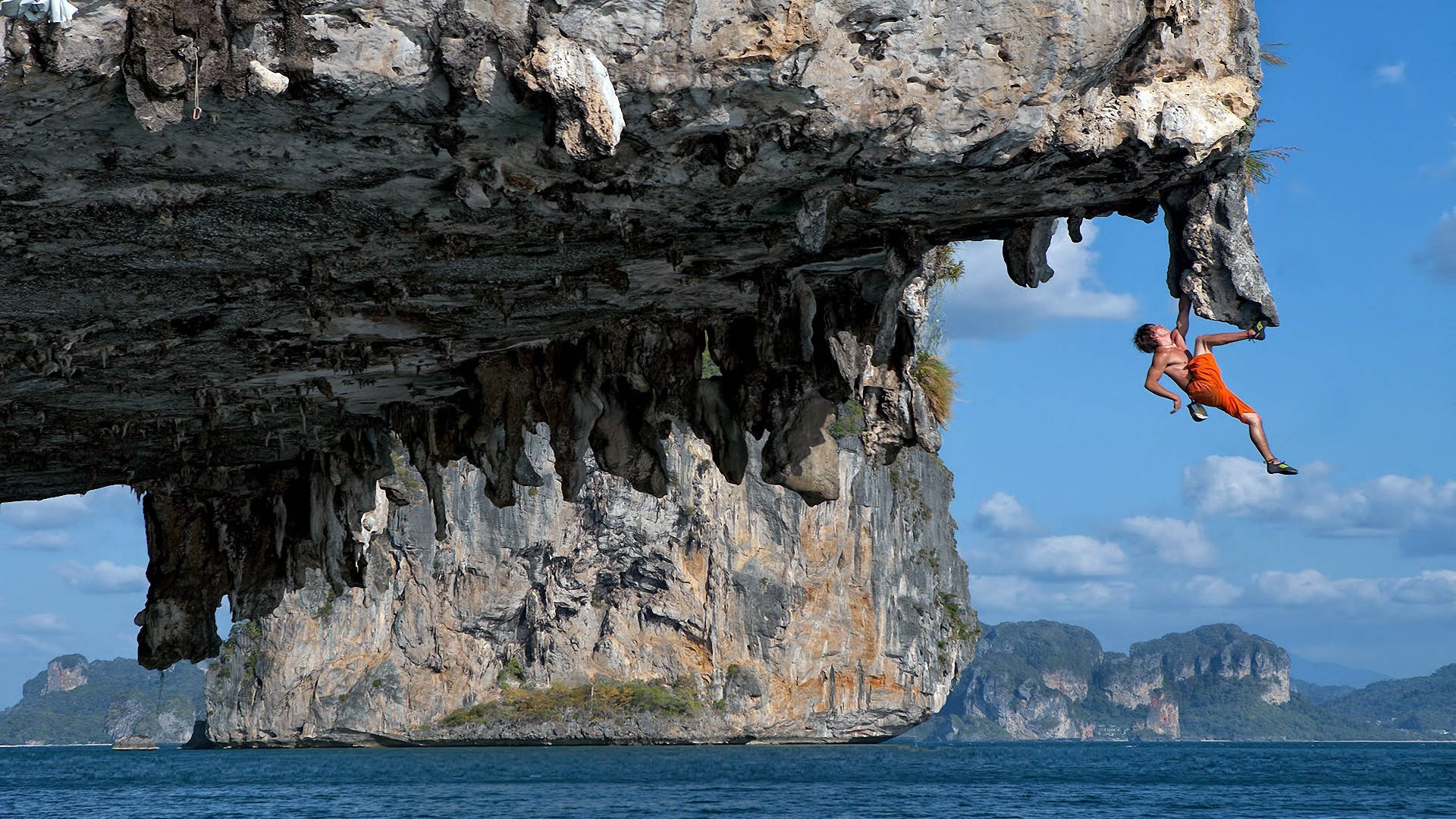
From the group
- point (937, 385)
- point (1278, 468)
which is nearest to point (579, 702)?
point (937, 385)

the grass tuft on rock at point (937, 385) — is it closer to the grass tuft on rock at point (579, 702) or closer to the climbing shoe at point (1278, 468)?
the climbing shoe at point (1278, 468)

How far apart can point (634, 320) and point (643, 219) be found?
2678mm

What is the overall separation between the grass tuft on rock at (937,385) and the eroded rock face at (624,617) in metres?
77.8

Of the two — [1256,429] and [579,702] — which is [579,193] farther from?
[579,702]

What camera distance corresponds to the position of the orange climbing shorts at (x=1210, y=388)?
8.36 metres

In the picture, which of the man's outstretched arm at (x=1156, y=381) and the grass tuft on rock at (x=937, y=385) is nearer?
the man's outstretched arm at (x=1156, y=381)

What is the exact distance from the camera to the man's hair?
843 centimetres

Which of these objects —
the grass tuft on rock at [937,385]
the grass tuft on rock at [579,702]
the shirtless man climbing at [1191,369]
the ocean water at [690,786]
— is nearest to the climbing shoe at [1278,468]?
the shirtless man climbing at [1191,369]

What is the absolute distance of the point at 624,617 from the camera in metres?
96.0

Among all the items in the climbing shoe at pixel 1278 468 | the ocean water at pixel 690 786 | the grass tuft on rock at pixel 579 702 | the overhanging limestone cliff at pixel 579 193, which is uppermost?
the overhanging limestone cliff at pixel 579 193

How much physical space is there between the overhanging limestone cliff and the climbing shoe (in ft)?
4.39

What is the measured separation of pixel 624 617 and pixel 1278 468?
89.0m

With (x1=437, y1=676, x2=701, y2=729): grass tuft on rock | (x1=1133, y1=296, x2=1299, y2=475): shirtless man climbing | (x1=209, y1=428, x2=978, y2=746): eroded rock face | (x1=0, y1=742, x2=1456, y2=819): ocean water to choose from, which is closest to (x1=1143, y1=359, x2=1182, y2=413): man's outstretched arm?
(x1=1133, y1=296, x2=1299, y2=475): shirtless man climbing

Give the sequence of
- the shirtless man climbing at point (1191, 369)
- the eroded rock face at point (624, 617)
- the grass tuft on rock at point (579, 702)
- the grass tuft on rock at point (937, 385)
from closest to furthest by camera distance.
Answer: the shirtless man climbing at point (1191, 369) → the grass tuft on rock at point (937, 385) → the eroded rock face at point (624, 617) → the grass tuft on rock at point (579, 702)
